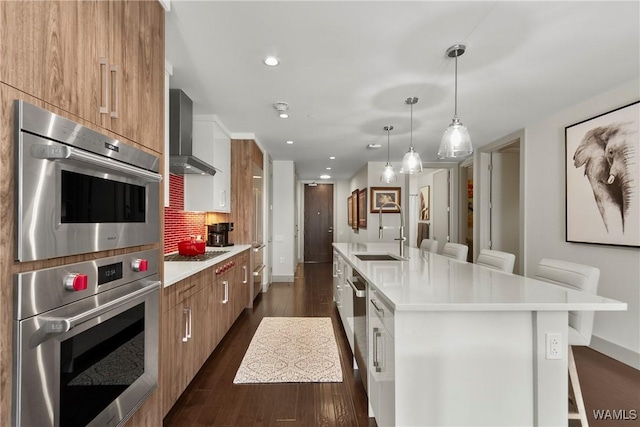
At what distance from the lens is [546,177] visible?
3.88m

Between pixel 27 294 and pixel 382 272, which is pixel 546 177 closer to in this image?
pixel 382 272

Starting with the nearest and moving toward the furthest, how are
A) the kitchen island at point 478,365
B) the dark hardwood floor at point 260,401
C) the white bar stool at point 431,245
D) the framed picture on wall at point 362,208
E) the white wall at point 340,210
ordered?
the kitchen island at point 478,365 < the dark hardwood floor at point 260,401 < the white bar stool at point 431,245 < the framed picture on wall at point 362,208 < the white wall at point 340,210

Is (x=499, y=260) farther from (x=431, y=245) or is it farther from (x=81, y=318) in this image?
(x=81, y=318)

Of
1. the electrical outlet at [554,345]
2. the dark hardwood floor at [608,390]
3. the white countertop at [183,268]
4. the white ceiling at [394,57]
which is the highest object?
the white ceiling at [394,57]

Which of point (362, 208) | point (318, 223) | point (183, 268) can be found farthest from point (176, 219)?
point (318, 223)

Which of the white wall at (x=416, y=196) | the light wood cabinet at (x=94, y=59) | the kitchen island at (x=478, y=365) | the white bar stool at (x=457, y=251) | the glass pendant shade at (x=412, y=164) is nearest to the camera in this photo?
the light wood cabinet at (x=94, y=59)

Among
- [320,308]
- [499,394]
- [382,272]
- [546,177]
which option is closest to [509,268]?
[382,272]

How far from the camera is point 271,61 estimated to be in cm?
239

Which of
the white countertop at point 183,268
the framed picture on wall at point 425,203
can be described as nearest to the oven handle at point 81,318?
the white countertop at point 183,268

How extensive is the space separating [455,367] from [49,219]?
1.62 meters

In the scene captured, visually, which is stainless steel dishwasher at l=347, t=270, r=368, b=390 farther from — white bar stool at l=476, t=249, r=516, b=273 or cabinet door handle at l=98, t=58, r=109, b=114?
cabinet door handle at l=98, t=58, r=109, b=114

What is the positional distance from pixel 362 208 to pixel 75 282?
629 centimetres

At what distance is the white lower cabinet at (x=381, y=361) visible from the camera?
1463 millimetres

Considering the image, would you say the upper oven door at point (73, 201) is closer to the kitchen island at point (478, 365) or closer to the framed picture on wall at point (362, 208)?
the kitchen island at point (478, 365)
